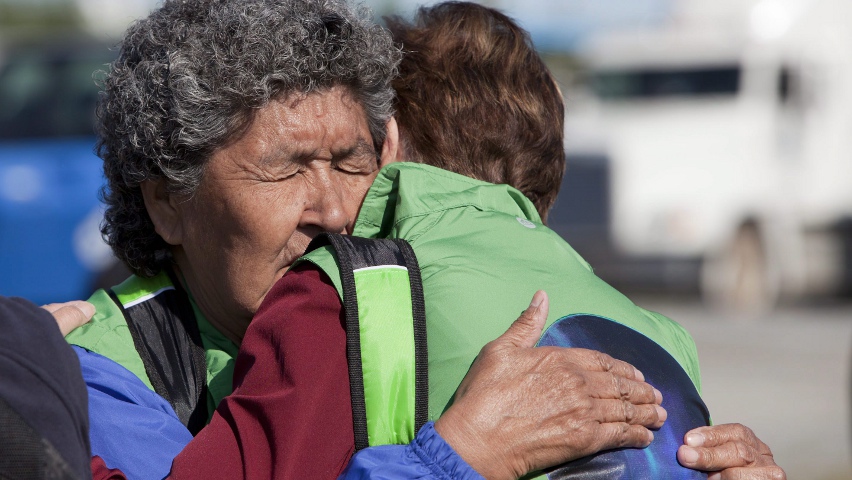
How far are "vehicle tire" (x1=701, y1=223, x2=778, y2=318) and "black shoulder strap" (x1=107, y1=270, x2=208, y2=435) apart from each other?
33.2 feet

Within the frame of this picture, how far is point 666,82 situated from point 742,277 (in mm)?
2556

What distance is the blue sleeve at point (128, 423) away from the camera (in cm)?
179

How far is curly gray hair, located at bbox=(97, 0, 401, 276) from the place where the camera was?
2.05m

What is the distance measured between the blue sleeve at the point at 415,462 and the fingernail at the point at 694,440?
41 cm

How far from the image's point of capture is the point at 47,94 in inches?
313

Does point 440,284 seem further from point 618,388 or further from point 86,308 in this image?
point 86,308

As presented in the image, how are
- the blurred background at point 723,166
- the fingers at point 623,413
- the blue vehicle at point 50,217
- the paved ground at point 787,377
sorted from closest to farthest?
the fingers at point 623,413, the paved ground at point 787,377, the blue vehicle at point 50,217, the blurred background at point 723,166

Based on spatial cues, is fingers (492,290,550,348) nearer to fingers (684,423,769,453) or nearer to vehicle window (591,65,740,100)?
fingers (684,423,769,453)

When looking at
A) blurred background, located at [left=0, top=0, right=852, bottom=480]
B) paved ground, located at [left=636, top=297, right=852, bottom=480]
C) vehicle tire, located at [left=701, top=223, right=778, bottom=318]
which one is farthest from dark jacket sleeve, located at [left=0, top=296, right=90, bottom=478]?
vehicle tire, located at [left=701, top=223, right=778, bottom=318]

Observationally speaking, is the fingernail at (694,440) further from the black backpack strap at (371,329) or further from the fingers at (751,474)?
the black backpack strap at (371,329)

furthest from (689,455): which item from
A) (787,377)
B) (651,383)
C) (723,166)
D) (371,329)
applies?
(723,166)

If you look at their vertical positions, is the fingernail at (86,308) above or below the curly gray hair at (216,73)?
below

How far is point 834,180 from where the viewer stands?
11812 mm

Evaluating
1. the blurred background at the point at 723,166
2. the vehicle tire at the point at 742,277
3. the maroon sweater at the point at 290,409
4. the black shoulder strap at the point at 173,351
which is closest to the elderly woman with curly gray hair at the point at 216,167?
the black shoulder strap at the point at 173,351
